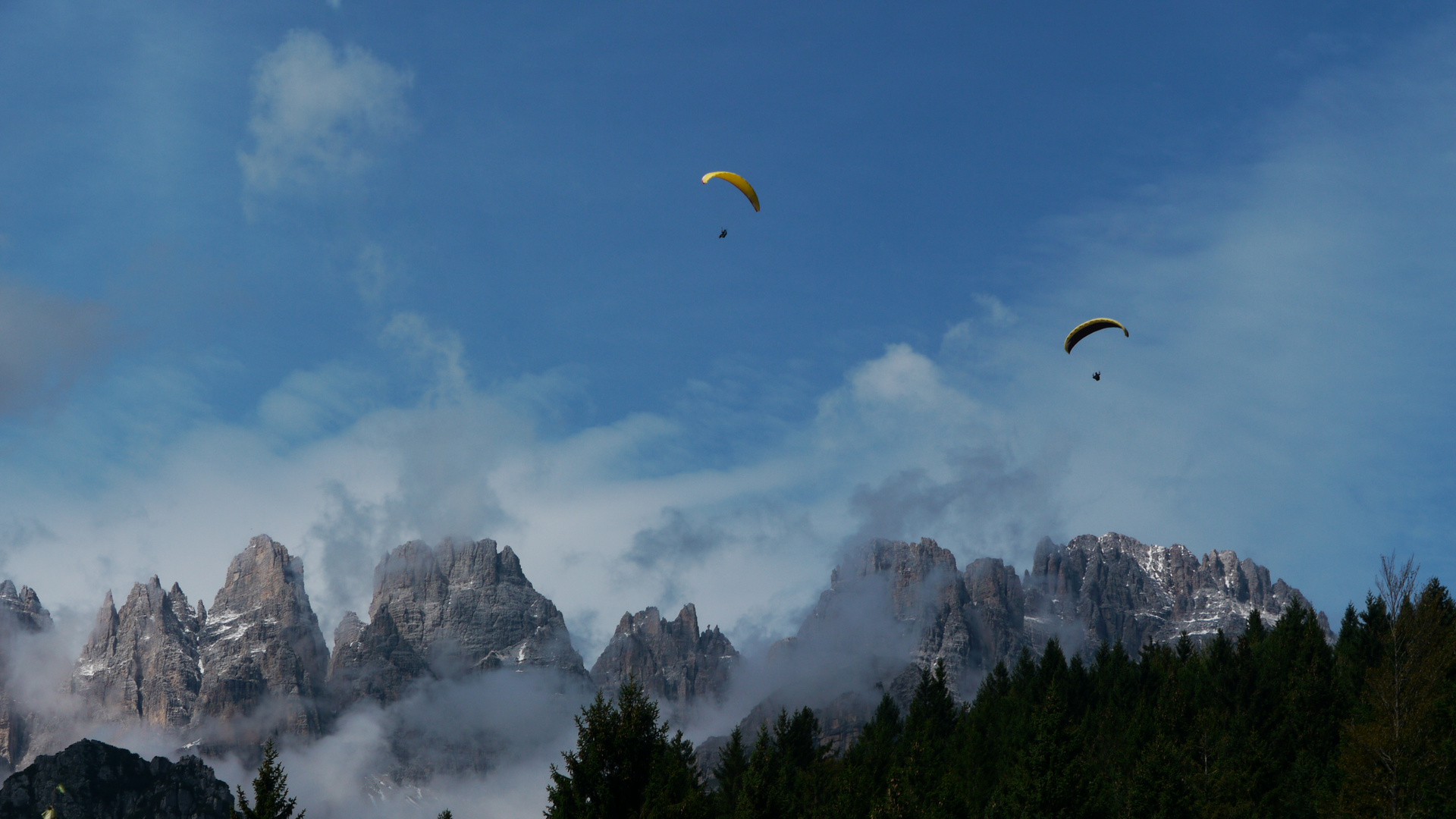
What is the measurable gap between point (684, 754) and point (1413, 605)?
51335 millimetres

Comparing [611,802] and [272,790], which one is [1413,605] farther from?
[272,790]

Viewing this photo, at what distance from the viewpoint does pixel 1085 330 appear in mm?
81875

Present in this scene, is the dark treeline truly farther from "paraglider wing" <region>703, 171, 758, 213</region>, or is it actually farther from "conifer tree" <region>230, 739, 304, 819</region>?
"paraglider wing" <region>703, 171, 758, 213</region>

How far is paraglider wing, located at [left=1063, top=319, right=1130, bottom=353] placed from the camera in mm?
80500

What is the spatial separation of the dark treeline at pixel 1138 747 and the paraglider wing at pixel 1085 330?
22264 millimetres

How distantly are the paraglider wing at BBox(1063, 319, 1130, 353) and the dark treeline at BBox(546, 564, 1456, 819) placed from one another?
22264mm

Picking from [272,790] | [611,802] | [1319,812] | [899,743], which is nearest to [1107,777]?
[1319,812]

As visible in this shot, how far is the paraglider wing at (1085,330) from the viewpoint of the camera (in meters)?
80.5

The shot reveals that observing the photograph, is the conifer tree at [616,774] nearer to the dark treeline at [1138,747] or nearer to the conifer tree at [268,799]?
the dark treeline at [1138,747]

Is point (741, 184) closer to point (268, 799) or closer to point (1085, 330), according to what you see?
point (1085, 330)

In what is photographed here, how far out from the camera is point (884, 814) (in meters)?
54.8

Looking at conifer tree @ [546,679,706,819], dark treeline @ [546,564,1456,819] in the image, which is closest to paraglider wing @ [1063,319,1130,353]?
dark treeline @ [546,564,1456,819]

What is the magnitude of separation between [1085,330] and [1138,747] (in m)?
27.5

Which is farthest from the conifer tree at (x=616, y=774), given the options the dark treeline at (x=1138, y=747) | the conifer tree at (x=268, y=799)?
the conifer tree at (x=268, y=799)
